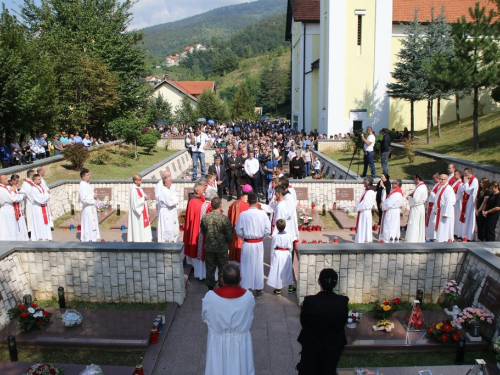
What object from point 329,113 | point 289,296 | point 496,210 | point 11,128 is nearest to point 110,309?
point 289,296

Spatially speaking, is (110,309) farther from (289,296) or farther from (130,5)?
(130,5)

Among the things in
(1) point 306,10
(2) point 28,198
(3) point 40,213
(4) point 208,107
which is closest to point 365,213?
(3) point 40,213

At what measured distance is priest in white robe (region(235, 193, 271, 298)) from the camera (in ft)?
26.0

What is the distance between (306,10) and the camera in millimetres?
42469

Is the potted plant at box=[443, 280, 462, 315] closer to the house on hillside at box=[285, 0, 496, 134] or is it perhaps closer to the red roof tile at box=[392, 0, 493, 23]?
the house on hillside at box=[285, 0, 496, 134]

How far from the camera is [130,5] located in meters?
34.2

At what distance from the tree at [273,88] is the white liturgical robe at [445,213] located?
7748 cm

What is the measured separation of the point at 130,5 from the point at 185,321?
32041 mm

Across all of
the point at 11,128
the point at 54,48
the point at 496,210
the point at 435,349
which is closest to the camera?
the point at 435,349

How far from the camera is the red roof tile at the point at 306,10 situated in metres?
41.3

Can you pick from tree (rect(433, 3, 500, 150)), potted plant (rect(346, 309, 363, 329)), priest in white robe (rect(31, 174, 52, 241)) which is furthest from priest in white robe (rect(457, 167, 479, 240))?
priest in white robe (rect(31, 174, 52, 241))

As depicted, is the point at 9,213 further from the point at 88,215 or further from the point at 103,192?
the point at 103,192

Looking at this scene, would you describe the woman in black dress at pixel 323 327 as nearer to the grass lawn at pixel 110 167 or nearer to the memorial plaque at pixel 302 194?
the memorial plaque at pixel 302 194

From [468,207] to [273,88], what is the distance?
78212 millimetres
